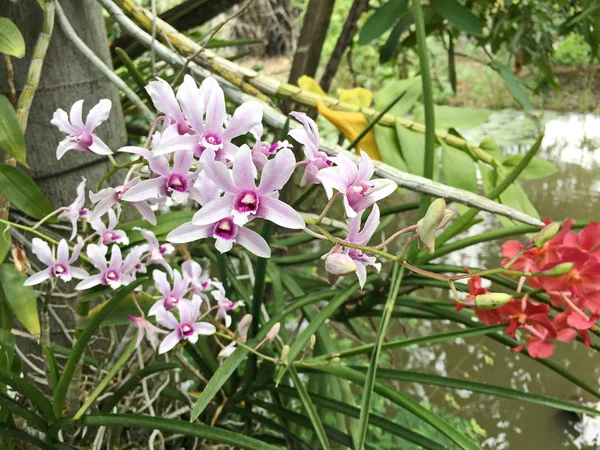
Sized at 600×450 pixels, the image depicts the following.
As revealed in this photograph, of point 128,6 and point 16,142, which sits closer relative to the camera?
point 16,142

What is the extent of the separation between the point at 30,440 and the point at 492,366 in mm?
971

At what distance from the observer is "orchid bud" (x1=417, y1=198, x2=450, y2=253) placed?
0.91 ft

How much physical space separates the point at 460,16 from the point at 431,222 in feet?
1.77

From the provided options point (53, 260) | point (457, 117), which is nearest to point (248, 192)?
point (53, 260)

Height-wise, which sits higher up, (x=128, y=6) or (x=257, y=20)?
(x=257, y=20)

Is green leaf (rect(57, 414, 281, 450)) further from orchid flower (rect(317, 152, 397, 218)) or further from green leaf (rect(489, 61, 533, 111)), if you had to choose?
green leaf (rect(489, 61, 533, 111))

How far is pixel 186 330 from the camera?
459 millimetres

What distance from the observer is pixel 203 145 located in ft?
0.93

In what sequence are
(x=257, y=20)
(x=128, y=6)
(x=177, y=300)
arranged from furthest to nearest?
(x=257, y=20) → (x=128, y=6) → (x=177, y=300)

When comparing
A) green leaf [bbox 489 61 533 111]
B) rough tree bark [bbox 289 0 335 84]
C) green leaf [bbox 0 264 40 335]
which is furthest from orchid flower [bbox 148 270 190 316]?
rough tree bark [bbox 289 0 335 84]

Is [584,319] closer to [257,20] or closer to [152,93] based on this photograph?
[152,93]

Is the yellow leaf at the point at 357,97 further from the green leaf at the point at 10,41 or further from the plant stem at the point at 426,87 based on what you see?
the green leaf at the point at 10,41

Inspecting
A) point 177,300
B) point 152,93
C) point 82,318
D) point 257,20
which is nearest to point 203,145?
point 152,93

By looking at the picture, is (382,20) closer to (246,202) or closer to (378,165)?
(378,165)
